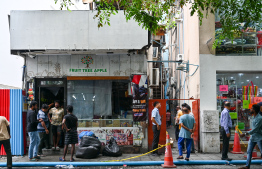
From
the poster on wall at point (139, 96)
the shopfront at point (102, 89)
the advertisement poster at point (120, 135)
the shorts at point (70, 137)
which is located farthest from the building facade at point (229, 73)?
the shorts at point (70, 137)

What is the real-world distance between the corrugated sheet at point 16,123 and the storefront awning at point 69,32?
1.83 meters

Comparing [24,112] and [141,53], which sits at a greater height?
[141,53]

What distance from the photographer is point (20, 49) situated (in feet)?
37.4

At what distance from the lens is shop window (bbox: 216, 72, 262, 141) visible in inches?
489

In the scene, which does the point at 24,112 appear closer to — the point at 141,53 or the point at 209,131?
the point at 141,53

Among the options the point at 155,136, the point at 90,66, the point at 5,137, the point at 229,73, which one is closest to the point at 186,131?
the point at 155,136

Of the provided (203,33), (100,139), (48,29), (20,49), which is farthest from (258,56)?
(20,49)

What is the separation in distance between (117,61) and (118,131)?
2.71m

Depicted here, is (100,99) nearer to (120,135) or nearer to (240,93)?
(120,135)

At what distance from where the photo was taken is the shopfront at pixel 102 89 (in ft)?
38.3

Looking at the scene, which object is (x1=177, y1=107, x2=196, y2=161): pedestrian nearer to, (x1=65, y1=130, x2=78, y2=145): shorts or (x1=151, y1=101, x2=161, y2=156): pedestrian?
(x1=151, y1=101, x2=161, y2=156): pedestrian

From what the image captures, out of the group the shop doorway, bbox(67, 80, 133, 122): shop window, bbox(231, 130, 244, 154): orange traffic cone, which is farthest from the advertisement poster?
bbox(231, 130, 244, 154): orange traffic cone

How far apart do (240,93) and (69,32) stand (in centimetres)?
721

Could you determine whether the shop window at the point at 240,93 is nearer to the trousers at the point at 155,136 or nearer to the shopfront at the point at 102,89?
the trousers at the point at 155,136
